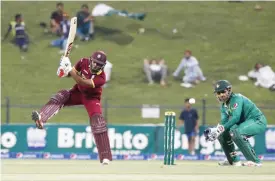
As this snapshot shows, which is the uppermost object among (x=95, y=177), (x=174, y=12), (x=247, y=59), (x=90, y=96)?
(x=174, y=12)

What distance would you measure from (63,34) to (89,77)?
2146 centimetres

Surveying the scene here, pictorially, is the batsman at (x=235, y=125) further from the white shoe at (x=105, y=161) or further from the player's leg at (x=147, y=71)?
the player's leg at (x=147, y=71)

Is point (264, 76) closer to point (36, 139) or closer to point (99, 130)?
point (36, 139)

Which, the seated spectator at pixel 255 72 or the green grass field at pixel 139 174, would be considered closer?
the green grass field at pixel 139 174

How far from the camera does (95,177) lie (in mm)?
12438

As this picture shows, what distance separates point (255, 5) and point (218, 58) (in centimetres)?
457

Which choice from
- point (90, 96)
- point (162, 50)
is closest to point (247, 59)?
point (162, 50)

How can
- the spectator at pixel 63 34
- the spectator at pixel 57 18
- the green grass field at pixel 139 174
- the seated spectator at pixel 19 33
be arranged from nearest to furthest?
1. the green grass field at pixel 139 174
2. the spectator at pixel 63 34
3. the seated spectator at pixel 19 33
4. the spectator at pixel 57 18

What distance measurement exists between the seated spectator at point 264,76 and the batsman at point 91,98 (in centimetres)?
2002

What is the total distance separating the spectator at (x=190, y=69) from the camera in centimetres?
3503

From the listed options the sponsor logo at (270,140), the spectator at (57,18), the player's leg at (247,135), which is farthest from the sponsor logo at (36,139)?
the player's leg at (247,135)

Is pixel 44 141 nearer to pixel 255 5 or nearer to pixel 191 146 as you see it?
pixel 191 146

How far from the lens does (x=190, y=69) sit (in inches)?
1393

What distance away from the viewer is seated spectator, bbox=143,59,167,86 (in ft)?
117
